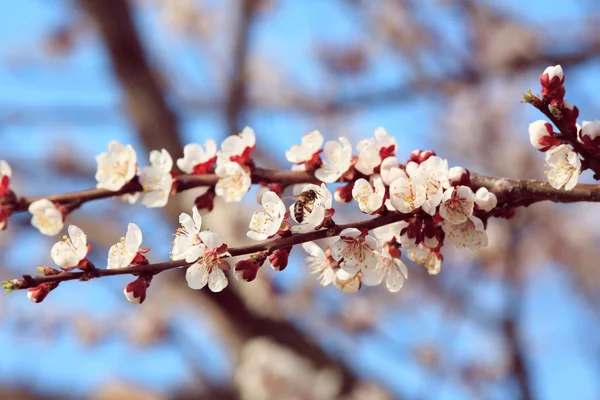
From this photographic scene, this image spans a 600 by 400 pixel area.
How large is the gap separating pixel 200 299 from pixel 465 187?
3116 millimetres

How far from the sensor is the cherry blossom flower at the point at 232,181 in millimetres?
1255

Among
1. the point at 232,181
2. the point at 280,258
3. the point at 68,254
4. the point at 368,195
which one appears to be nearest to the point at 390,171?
the point at 368,195

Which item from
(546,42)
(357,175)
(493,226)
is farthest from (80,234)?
(546,42)

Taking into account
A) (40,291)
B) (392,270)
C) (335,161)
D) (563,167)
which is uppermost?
(335,161)

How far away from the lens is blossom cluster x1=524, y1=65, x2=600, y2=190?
38.8 inches

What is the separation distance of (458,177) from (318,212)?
0.91 ft

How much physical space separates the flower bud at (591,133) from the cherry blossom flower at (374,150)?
370mm

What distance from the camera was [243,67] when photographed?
13.1ft

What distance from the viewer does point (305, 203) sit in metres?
1.09

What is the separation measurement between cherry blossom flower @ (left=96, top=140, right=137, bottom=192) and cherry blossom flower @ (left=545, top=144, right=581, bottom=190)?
3.03 ft

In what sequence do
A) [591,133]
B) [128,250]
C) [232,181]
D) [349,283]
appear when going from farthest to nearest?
[232,181], [349,283], [128,250], [591,133]

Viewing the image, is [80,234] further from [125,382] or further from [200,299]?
[125,382]

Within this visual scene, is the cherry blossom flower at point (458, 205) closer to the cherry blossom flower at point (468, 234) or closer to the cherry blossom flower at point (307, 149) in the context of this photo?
the cherry blossom flower at point (468, 234)

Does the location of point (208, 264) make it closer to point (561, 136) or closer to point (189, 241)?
point (189, 241)
